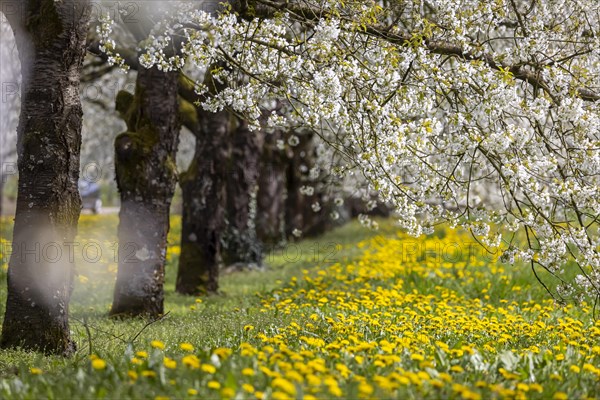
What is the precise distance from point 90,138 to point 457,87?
22.3 metres

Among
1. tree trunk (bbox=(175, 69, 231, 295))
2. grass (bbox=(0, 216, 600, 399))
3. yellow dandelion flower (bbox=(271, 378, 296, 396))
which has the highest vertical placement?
tree trunk (bbox=(175, 69, 231, 295))

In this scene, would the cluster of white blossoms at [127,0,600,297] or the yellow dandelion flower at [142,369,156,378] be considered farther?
the cluster of white blossoms at [127,0,600,297]

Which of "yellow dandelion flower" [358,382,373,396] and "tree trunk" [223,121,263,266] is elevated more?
"tree trunk" [223,121,263,266]

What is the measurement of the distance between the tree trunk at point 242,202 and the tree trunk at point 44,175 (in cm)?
837

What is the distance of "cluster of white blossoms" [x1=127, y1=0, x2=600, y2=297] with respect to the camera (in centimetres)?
632

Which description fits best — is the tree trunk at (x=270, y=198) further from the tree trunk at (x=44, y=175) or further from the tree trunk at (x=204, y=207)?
the tree trunk at (x=44, y=175)

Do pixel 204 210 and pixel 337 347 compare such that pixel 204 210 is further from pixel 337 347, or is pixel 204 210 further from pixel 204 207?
pixel 337 347

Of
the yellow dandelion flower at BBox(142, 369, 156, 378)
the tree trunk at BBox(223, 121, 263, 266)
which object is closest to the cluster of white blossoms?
the yellow dandelion flower at BBox(142, 369, 156, 378)

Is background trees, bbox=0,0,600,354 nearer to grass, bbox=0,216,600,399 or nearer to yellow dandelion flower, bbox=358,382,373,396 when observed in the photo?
grass, bbox=0,216,600,399

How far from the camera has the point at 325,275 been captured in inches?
470

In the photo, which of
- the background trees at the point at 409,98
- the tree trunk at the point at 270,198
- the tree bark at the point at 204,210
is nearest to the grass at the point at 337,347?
the tree bark at the point at 204,210

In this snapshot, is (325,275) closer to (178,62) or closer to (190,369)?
(178,62)

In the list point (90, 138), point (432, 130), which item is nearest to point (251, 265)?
point (432, 130)

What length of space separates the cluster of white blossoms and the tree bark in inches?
185
